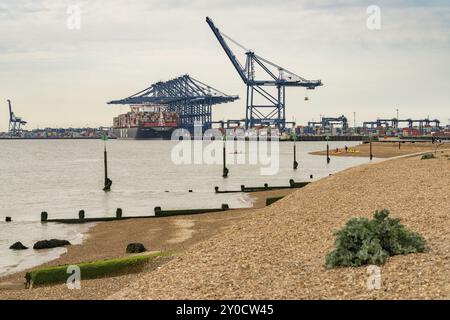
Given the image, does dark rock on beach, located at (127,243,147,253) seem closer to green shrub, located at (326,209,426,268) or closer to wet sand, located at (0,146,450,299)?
wet sand, located at (0,146,450,299)

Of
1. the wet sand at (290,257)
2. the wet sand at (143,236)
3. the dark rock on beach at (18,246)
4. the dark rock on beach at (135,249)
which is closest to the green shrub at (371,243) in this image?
the wet sand at (290,257)

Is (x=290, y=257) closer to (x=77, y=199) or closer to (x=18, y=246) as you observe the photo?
(x=18, y=246)

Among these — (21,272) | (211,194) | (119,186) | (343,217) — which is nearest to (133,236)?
(21,272)

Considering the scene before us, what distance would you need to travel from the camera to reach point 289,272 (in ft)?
41.3

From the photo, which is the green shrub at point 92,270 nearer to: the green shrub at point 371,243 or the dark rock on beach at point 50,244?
the green shrub at point 371,243

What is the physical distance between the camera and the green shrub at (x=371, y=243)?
1242 centimetres

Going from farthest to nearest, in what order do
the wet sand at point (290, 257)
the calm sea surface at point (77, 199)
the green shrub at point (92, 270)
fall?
the calm sea surface at point (77, 199) → the green shrub at point (92, 270) → the wet sand at point (290, 257)

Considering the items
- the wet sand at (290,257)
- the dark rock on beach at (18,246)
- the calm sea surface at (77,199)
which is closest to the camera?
the wet sand at (290,257)

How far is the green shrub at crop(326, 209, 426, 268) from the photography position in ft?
40.8

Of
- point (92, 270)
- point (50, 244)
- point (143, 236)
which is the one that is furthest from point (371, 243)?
point (50, 244)

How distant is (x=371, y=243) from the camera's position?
1274 centimetres

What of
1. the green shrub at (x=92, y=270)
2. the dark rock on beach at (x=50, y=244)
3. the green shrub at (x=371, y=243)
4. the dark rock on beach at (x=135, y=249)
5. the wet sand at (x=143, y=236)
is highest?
the green shrub at (x=371, y=243)
